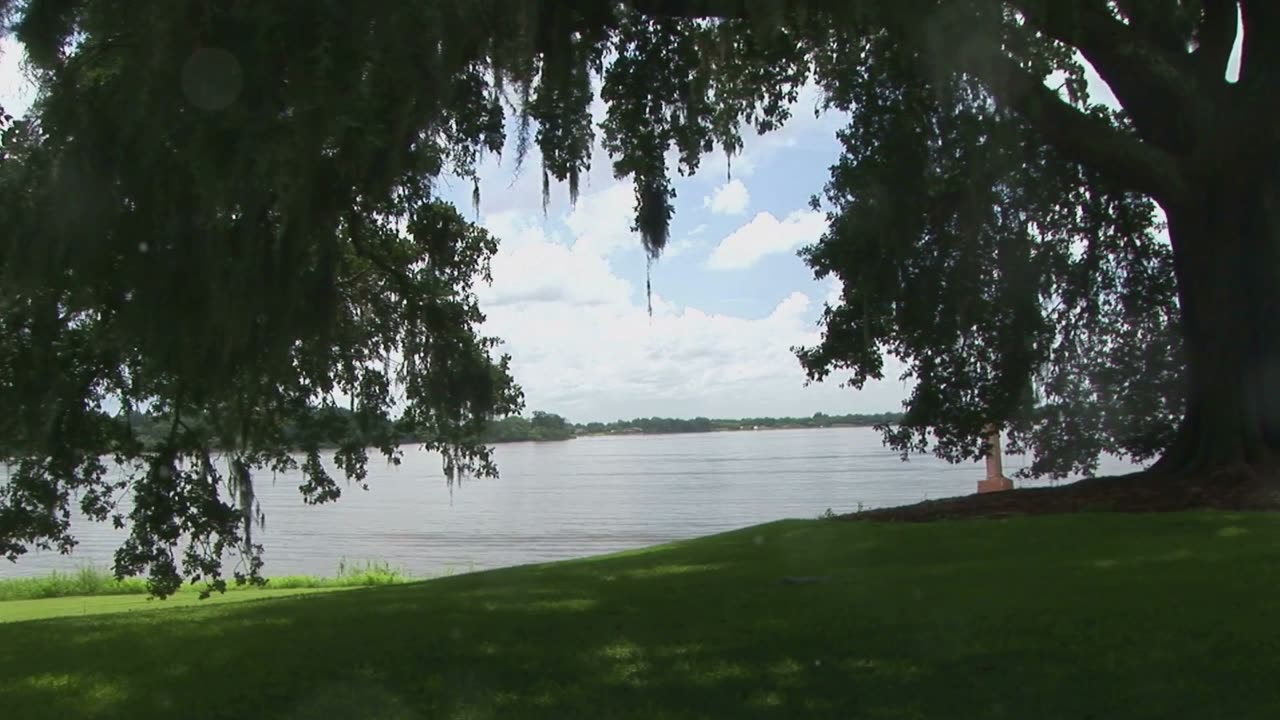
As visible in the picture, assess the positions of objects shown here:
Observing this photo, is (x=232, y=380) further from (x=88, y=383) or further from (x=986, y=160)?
(x=986, y=160)

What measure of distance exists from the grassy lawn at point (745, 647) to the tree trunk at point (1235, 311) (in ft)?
8.32

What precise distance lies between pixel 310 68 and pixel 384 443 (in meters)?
8.06

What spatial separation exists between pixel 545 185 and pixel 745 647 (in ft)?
13.5

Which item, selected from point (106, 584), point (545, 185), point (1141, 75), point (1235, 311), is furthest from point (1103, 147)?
point (106, 584)

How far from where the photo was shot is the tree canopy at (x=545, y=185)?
6.51m

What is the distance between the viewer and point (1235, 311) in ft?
38.5

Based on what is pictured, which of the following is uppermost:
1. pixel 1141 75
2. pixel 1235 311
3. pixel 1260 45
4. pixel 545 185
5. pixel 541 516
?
pixel 1260 45

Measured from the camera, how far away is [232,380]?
26.7 ft

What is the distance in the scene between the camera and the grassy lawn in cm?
513

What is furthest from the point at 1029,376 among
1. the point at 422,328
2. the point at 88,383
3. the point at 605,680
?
the point at 88,383

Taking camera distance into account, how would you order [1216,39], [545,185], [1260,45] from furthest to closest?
[1216,39] < [1260,45] < [545,185]

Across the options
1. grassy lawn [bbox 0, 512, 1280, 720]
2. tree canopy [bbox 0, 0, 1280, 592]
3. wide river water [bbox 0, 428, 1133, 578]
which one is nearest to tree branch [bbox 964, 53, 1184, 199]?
tree canopy [bbox 0, 0, 1280, 592]

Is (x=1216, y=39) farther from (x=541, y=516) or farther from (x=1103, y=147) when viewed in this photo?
(x=541, y=516)

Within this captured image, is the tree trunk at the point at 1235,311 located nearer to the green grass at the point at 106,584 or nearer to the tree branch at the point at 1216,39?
the tree branch at the point at 1216,39
